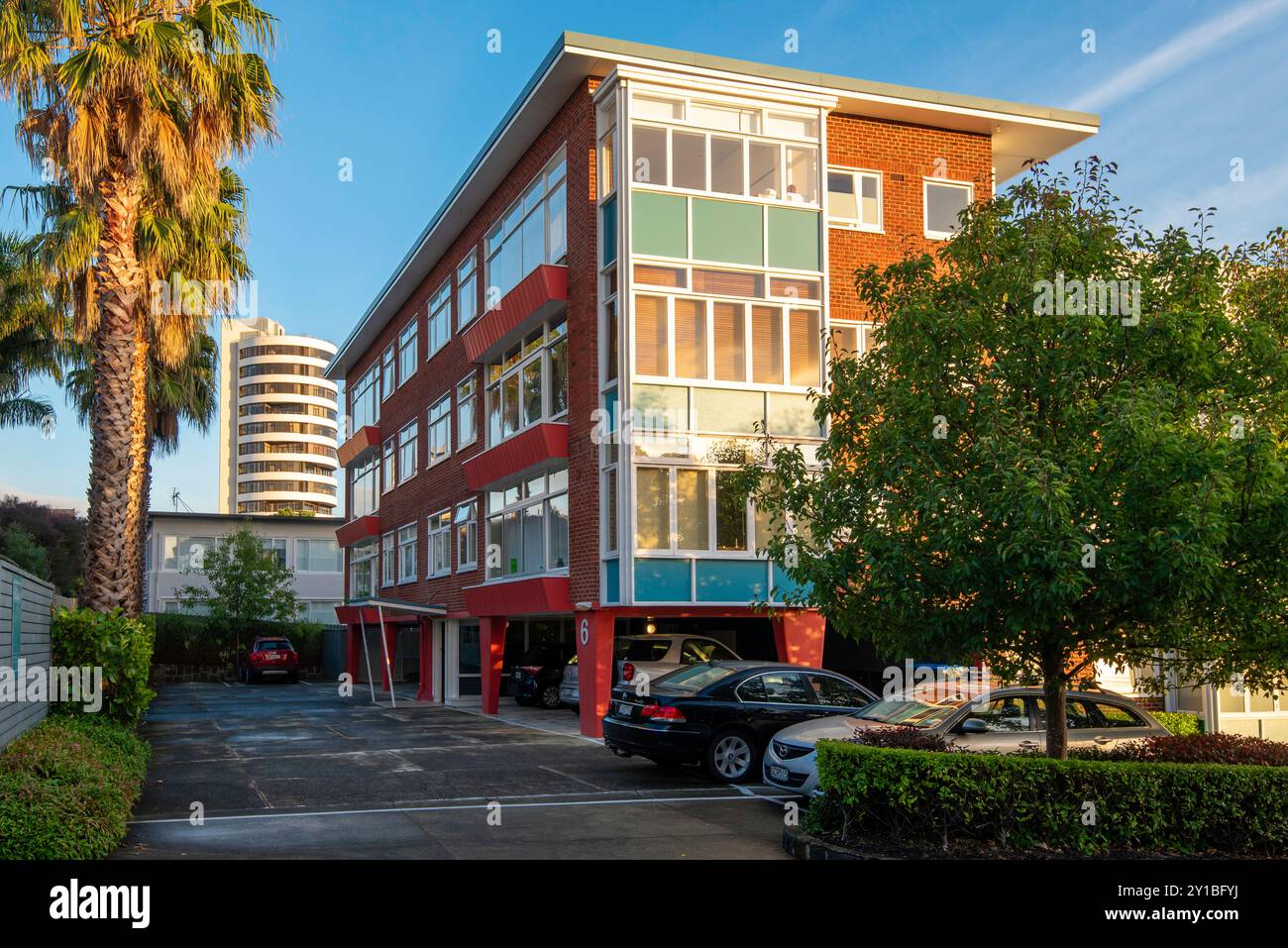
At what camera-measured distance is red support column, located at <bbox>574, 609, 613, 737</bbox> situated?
1970 cm

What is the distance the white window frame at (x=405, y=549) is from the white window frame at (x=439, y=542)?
6.49 ft

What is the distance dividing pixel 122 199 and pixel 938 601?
1356 cm

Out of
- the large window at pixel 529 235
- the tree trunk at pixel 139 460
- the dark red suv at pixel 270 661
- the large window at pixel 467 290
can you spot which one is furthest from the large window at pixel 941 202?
the dark red suv at pixel 270 661

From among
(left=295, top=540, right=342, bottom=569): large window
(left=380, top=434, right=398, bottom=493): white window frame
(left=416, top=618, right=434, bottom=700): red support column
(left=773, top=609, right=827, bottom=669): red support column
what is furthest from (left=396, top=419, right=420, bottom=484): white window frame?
(left=295, top=540, right=342, bottom=569): large window

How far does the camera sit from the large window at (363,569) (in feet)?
131

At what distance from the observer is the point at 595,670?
1972cm

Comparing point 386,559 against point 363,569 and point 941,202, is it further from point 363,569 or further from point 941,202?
point 941,202

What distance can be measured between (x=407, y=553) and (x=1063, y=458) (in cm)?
2759

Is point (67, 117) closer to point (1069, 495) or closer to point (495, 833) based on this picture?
point (495, 833)

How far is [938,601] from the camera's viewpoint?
32.8 ft

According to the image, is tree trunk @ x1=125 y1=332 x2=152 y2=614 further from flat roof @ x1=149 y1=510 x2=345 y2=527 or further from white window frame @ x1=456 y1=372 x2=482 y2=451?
flat roof @ x1=149 y1=510 x2=345 y2=527

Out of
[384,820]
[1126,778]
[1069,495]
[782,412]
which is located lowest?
[384,820]

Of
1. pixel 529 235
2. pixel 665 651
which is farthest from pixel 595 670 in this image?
pixel 529 235

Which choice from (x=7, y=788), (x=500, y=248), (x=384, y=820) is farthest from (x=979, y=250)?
(x=500, y=248)
